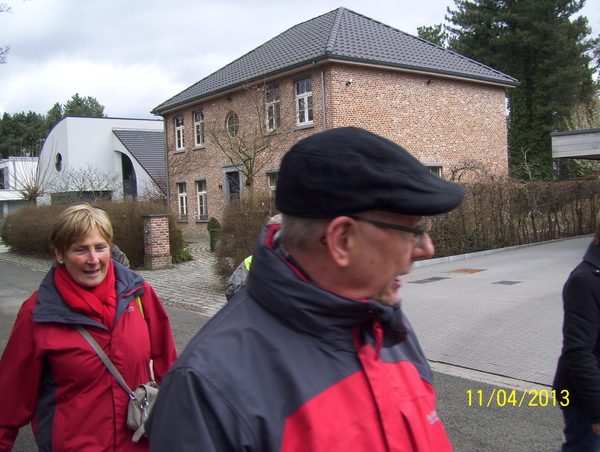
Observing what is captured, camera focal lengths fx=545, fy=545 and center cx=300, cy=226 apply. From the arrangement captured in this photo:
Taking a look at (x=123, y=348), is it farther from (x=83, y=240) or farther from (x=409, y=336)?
(x=409, y=336)

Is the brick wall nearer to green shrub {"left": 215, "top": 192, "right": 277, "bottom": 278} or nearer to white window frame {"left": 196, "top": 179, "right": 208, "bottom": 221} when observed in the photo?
white window frame {"left": 196, "top": 179, "right": 208, "bottom": 221}

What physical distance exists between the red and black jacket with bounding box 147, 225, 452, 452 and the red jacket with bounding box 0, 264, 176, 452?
1516mm

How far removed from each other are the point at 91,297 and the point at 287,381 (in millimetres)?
1766

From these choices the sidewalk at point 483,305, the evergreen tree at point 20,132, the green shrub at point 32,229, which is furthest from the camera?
the evergreen tree at point 20,132

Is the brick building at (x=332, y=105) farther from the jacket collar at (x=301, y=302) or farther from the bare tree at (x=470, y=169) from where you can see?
the jacket collar at (x=301, y=302)

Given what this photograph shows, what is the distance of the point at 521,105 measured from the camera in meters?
40.1

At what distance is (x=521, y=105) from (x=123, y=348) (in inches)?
1663

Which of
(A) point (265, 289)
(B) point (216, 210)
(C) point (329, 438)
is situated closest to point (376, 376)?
(C) point (329, 438)

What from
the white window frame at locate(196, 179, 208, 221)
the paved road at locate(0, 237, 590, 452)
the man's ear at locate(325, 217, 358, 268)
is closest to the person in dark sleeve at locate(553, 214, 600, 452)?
the paved road at locate(0, 237, 590, 452)

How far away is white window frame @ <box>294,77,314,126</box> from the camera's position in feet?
72.5

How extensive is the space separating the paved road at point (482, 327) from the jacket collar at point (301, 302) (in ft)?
10.9

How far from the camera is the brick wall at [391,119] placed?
21484mm

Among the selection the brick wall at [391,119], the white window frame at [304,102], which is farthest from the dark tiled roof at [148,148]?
the white window frame at [304,102]
